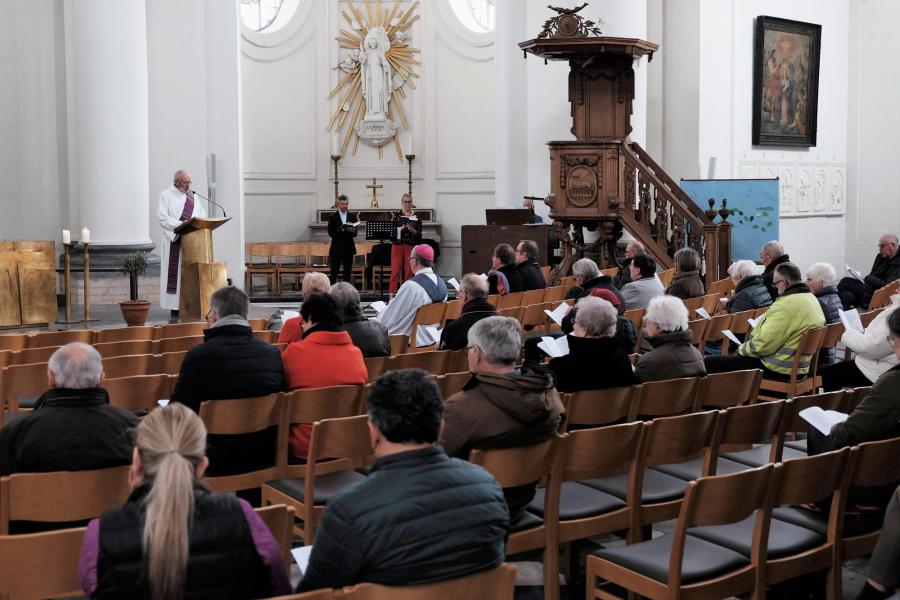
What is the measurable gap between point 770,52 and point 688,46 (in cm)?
178

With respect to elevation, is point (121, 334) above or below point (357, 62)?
below

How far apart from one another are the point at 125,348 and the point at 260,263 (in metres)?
11.6

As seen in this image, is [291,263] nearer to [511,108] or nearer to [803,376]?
[511,108]

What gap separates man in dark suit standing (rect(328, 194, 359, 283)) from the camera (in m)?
16.4

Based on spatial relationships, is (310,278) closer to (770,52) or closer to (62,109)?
(62,109)

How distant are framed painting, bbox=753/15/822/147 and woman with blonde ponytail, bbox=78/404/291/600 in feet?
56.1

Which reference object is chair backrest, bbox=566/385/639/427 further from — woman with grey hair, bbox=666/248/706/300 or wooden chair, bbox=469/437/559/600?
woman with grey hair, bbox=666/248/706/300

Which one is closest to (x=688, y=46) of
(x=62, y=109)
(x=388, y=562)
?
(x=62, y=109)

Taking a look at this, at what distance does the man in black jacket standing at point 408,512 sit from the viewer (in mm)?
2895

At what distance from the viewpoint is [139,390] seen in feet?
18.3

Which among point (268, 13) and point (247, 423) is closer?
point (247, 423)

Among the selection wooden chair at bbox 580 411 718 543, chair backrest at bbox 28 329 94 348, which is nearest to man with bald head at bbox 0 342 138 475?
wooden chair at bbox 580 411 718 543

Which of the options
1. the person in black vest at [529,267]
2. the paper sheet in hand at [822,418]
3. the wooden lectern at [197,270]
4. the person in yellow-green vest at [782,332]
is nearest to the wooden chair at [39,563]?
the paper sheet in hand at [822,418]

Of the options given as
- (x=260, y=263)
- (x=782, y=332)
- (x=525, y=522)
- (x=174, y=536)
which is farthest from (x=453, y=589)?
(x=260, y=263)
